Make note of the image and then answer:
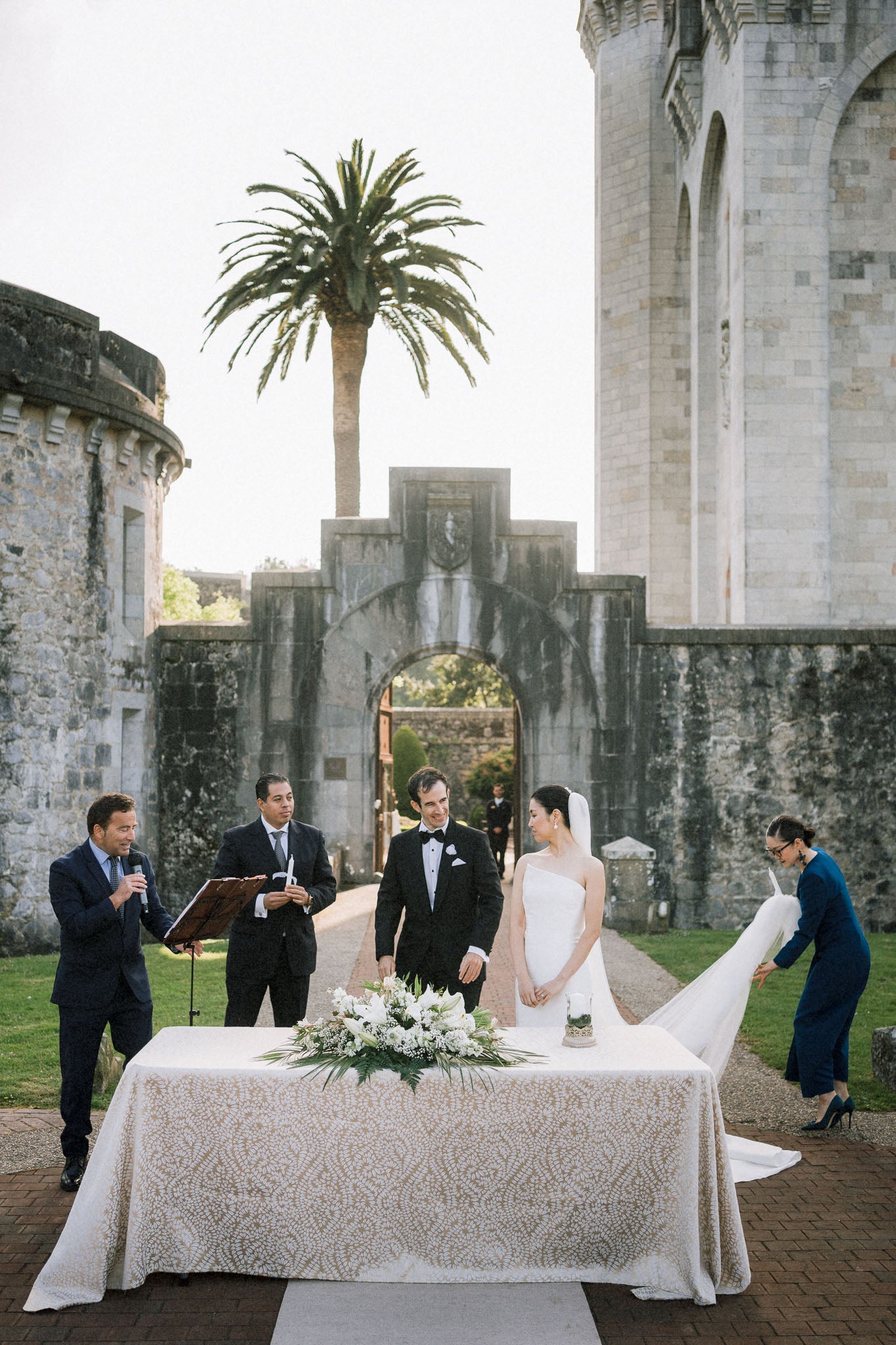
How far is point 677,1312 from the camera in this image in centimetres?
463

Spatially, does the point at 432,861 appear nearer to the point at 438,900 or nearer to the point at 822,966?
the point at 438,900

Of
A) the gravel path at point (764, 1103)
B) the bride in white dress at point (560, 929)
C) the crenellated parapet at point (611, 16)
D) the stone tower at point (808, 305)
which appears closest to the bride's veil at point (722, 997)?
the gravel path at point (764, 1103)

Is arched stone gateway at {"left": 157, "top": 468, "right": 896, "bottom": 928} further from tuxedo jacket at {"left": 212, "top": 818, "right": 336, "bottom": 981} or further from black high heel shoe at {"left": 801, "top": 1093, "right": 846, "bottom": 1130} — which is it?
tuxedo jacket at {"left": 212, "top": 818, "right": 336, "bottom": 981}

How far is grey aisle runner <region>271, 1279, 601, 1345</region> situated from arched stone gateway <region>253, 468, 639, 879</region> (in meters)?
10.9

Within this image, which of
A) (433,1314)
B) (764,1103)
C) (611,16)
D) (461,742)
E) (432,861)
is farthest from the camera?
(461,742)

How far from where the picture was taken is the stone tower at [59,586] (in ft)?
43.2

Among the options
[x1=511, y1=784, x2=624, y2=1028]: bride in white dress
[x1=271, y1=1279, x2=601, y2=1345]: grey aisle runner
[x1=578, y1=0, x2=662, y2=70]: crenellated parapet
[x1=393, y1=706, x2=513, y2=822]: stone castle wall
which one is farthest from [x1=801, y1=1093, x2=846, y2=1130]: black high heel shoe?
[x1=393, y1=706, x2=513, y2=822]: stone castle wall

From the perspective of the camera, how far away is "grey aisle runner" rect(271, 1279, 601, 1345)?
14.2 feet

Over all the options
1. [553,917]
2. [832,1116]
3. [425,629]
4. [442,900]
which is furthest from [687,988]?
[425,629]

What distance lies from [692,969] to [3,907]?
7470 millimetres

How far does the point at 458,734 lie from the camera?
35594mm

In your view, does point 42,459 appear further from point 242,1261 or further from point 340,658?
point 242,1261

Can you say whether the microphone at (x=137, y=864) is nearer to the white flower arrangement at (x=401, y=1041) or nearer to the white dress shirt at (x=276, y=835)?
the white dress shirt at (x=276, y=835)

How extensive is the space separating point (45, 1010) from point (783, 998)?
21.5 ft
